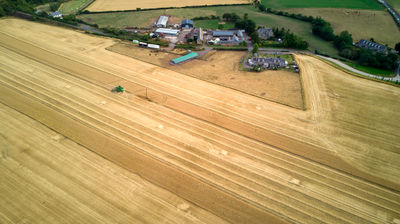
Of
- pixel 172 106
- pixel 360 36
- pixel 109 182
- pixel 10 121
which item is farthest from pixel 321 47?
pixel 10 121

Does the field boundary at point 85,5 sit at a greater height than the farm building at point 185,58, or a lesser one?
greater

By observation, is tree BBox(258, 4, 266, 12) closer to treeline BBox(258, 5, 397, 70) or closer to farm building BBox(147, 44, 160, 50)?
treeline BBox(258, 5, 397, 70)

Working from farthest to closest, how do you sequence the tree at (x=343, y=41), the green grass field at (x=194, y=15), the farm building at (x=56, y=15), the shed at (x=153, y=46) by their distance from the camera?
the farm building at (x=56, y=15), the green grass field at (x=194, y=15), the tree at (x=343, y=41), the shed at (x=153, y=46)

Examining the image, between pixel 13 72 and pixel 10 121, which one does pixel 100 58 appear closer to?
pixel 13 72

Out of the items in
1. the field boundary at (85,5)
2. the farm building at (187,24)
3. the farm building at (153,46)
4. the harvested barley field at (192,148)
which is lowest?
the harvested barley field at (192,148)

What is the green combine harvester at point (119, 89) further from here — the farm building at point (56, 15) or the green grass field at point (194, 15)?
the farm building at point (56, 15)

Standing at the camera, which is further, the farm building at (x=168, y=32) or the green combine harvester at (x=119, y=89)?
the farm building at (x=168, y=32)

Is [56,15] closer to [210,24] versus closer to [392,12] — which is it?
[210,24]

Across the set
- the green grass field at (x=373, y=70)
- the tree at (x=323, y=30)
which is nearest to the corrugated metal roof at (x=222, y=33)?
the tree at (x=323, y=30)

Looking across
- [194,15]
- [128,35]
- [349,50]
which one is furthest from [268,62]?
[128,35]
